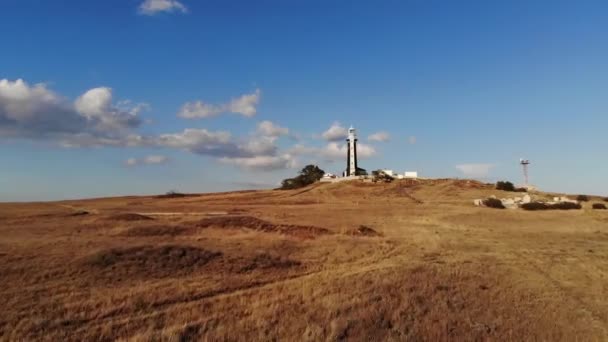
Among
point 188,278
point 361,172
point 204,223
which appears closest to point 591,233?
point 204,223

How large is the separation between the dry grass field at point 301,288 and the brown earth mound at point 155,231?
7cm

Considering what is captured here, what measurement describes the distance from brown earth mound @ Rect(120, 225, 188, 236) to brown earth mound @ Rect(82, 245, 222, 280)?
8019 millimetres

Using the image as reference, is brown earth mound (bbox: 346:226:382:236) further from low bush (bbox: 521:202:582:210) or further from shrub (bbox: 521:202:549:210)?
low bush (bbox: 521:202:582:210)

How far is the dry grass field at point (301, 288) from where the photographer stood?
10.9m

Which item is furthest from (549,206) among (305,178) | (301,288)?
(305,178)

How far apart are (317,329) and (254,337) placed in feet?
4.39

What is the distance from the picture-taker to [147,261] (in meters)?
17.7

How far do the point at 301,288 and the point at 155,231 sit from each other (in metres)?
15.7

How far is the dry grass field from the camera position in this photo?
35.7 feet

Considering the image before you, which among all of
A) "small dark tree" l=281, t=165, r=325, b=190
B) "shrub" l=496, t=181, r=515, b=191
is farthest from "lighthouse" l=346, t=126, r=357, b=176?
"shrub" l=496, t=181, r=515, b=191

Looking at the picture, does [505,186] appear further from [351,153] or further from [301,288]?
[301,288]

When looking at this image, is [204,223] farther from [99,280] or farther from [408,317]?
[408,317]

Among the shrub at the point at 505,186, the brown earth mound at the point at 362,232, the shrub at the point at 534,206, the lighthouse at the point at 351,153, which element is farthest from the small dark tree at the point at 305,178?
the brown earth mound at the point at 362,232

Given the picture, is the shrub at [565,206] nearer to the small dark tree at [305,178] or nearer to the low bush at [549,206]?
the low bush at [549,206]
